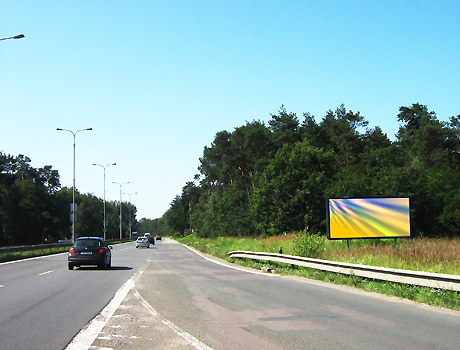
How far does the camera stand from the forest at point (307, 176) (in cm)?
5053

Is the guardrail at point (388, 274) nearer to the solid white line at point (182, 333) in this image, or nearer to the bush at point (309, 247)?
the bush at point (309, 247)

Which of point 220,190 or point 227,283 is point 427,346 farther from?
point 220,190

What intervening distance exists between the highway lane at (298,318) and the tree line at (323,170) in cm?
2417

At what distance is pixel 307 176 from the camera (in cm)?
6656

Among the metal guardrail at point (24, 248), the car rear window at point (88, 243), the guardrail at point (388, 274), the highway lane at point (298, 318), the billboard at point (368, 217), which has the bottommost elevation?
the metal guardrail at point (24, 248)

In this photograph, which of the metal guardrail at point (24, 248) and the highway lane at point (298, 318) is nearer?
the highway lane at point (298, 318)

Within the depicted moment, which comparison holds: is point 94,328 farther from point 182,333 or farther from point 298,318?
point 298,318

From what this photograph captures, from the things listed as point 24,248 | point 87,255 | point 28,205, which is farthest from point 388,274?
point 28,205

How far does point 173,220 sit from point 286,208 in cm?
A: 13748

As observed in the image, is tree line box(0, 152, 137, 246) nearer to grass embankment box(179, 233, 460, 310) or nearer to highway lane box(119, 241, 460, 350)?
grass embankment box(179, 233, 460, 310)

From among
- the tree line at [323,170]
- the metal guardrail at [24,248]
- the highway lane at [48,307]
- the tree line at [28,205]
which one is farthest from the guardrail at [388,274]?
the tree line at [28,205]

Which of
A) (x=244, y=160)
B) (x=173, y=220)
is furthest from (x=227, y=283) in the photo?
(x=173, y=220)

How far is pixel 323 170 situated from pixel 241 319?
58.6 m

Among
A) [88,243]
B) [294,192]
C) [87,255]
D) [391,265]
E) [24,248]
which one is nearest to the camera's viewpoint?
[391,265]
